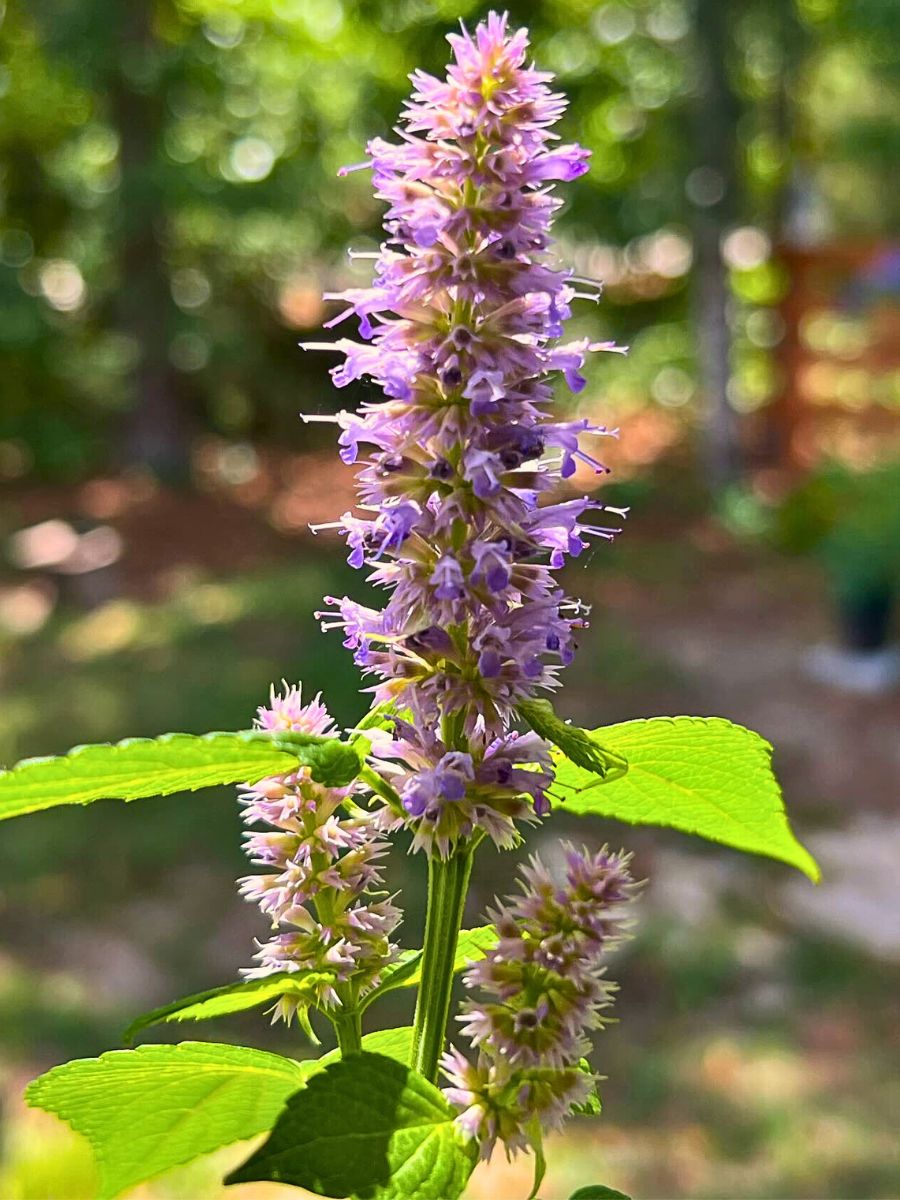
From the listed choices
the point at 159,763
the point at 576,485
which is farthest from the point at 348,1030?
the point at 576,485

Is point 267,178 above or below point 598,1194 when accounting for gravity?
above

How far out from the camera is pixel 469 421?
0.57 m

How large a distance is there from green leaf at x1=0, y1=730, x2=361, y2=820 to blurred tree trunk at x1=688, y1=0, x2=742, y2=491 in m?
10.8

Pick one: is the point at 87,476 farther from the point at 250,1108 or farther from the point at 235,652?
the point at 250,1108

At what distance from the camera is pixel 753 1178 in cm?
397

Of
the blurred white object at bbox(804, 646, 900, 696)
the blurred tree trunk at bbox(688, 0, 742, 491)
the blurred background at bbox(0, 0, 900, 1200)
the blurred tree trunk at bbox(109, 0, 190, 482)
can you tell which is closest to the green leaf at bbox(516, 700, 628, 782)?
the blurred background at bbox(0, 0, 900, 1200)

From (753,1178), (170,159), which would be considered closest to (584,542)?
(753,1178)

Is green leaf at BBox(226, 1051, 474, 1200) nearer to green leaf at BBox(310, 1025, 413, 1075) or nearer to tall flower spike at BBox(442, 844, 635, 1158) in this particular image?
tall flower spike at BBox(442, 844, 635, 1158)

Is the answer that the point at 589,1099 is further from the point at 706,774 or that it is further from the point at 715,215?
the point at 715,215

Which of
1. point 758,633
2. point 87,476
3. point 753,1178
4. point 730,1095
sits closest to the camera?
point 753,1178

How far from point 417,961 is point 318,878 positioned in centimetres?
6

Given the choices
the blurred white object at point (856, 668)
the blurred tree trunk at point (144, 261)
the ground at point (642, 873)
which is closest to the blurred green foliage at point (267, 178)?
the blurred tree trunk at point (144, 261)

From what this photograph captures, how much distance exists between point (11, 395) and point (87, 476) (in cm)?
128

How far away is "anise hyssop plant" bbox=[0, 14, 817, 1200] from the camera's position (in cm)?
55
